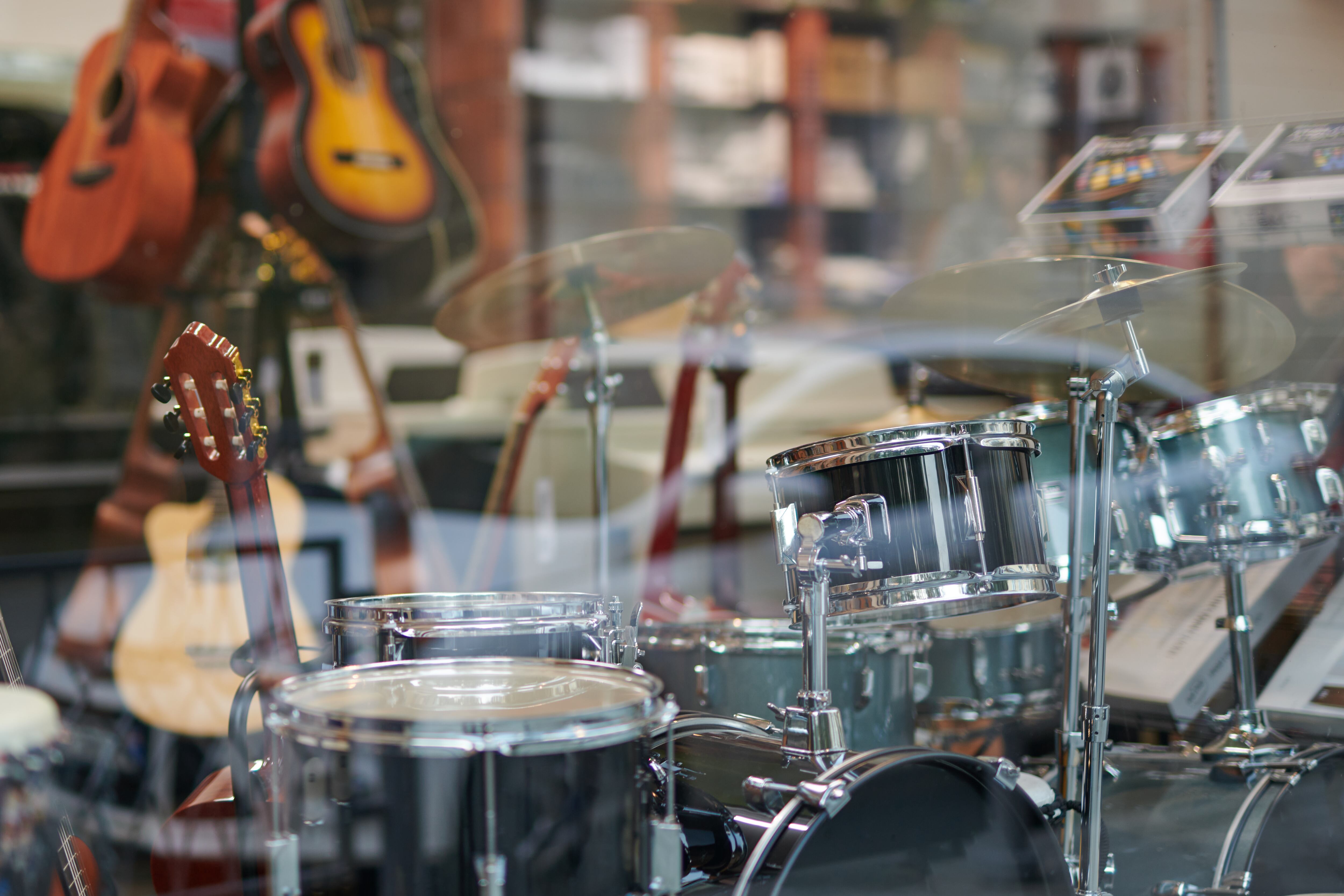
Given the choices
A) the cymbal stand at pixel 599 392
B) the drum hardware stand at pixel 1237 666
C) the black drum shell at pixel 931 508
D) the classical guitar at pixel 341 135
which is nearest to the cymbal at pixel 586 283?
the cymbal stand at pixel 599 392

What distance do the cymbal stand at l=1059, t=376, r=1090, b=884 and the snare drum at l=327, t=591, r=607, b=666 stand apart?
29.2 inches

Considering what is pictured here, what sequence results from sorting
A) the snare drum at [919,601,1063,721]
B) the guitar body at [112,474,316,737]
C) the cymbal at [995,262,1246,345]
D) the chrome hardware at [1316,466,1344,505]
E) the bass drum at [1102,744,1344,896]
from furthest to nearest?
1. the guitar body at [112,474,316,737]
2. the snare drum at [919,601,1063,721]
3. the chrome hardware at [1316,466,1344,505]
4. the bass drum at [1102,744,1344,896]
5. the cymbal at [995,262,1246,345]

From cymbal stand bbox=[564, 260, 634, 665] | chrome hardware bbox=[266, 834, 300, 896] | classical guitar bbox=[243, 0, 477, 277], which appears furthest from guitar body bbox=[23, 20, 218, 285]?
chrome hardware bbox=[266, 834, 300, 896]

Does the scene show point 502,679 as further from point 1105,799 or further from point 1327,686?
point 1327,686

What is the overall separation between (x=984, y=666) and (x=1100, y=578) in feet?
2.24

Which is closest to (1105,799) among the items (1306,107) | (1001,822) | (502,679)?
(1001,822)

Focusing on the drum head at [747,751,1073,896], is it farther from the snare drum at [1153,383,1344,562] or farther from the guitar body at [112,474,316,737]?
the guitar body at [112,474,316,737]

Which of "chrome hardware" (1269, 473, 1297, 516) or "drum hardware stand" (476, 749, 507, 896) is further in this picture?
"chrome hardware" (1269, 473, 1297, 516)

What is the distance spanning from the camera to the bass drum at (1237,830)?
5.85 ft

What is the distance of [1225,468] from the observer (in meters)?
1.99

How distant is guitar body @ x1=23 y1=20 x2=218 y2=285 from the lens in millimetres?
2607

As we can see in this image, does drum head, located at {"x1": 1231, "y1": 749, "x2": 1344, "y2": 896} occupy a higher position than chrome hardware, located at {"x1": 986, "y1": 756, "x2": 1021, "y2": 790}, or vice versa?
chrome hardware, located at {"x1": 986, "y1": 756, "x2": 1021, "y2": 790}

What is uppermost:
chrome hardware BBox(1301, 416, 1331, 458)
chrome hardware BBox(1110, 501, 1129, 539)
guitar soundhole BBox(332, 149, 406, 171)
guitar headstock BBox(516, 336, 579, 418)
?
guitar soundhole BBox(332, 149, 406, 171)

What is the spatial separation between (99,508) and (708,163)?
2.42 m
